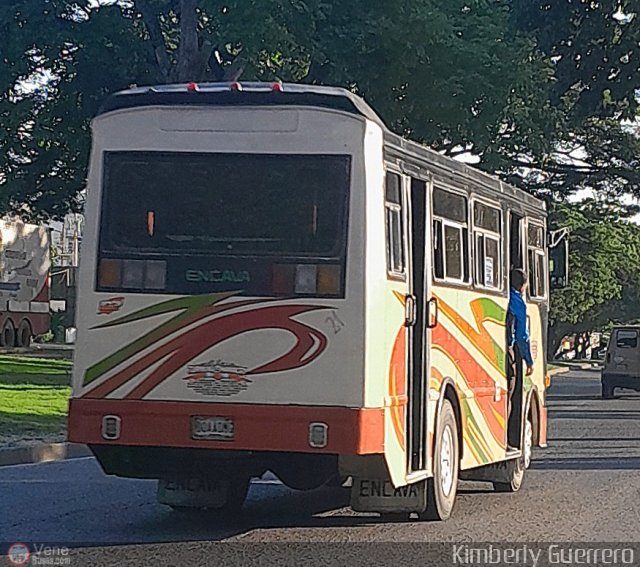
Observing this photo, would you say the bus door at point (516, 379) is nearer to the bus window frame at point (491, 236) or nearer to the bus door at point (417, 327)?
the bus window frame at point (491, 236)

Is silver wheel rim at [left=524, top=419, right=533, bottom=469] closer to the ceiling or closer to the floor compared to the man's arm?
closer to the floor

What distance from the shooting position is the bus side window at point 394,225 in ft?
34.0

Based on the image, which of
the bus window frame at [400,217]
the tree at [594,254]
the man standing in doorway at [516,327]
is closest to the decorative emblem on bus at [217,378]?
the bus window frame at [400,217]

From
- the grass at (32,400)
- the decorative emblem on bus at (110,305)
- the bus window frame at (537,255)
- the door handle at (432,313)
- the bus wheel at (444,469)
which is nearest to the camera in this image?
the decorative emblem on bus at (110,305)

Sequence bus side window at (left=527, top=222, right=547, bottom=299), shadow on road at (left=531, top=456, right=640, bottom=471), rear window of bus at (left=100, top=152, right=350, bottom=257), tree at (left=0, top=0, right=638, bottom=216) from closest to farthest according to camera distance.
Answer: rear window of bus at (left=100, top=152, right=350, bottom=257) < bus side window at (left=527, top=222, right=547, bottom=299) < shadow on road at (left=531, top=456, right=640, bottom=471) < tree at (left=0, top=0, right=638, bottom=216)

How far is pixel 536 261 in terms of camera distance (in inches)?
595

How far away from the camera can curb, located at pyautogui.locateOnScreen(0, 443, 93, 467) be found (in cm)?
1653

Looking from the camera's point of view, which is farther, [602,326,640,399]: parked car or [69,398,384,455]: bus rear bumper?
[602,326,640,399]: parked car

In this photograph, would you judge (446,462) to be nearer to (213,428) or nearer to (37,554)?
(213,428)

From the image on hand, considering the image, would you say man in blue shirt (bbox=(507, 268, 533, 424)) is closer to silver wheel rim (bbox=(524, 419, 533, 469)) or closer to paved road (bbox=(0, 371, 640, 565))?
silver wheel rim (bbox=(524, 419, 533, 469))

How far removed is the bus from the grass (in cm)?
781

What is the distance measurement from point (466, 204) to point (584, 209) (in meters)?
45.4

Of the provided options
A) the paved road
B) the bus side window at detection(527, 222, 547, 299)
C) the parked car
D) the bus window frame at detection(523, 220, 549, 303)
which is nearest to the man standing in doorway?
the bus window frame at detection(523, 220, 549, 303)

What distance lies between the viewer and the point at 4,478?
1441 centimetres
